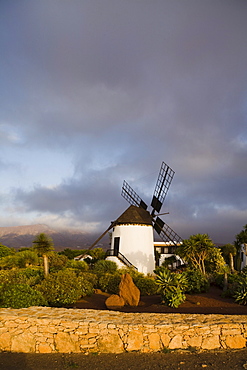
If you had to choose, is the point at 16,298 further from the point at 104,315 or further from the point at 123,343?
the point at 123,343

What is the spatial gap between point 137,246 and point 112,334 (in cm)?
2474

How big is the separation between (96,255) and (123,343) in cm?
3499

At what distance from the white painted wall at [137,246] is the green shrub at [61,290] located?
17126 millimetres

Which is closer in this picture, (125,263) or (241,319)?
(241,319)

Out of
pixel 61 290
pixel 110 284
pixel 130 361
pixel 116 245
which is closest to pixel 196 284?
pixel 110 284

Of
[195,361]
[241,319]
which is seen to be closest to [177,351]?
[195,361]

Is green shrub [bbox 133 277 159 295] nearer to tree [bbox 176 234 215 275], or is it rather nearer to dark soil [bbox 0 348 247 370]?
tree [bbox 176 234 215 275]

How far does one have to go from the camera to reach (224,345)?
888cm

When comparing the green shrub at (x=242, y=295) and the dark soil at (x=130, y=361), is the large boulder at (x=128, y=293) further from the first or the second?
the dark soil at (x=130, y=361)

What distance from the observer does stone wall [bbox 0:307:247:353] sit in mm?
8859

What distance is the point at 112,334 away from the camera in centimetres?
893

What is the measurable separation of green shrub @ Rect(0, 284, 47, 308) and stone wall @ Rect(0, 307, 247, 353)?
205cm

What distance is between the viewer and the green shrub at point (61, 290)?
14.2 metres

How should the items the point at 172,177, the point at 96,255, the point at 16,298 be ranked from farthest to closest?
the point at 96,255 < the point at 172,177 < the point at 16,298
